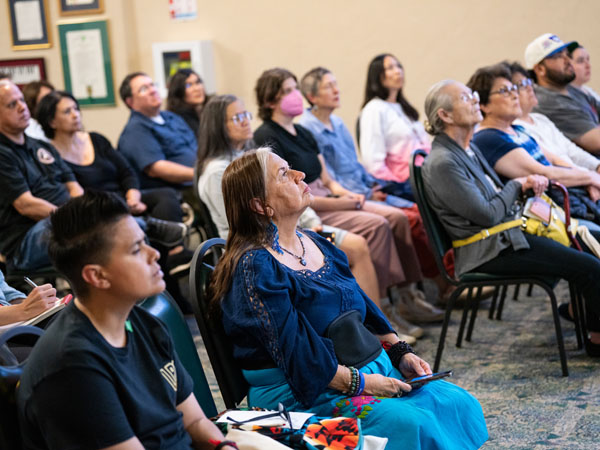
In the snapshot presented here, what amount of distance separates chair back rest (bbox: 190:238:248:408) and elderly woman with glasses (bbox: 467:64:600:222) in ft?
6.39

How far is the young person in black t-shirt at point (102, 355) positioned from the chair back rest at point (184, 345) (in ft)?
1.26

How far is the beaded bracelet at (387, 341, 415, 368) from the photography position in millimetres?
2156

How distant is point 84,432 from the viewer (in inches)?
50.5

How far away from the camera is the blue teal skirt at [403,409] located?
1.82 meters

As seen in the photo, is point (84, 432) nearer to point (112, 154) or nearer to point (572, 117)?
point (112, 154)

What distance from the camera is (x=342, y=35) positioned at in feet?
19.8

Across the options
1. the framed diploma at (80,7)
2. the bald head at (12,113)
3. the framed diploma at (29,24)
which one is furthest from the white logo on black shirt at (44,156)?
the framed diploma at (29,24)

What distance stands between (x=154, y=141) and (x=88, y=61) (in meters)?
2.10

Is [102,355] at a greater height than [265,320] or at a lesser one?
greater

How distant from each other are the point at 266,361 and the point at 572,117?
3.17 meters

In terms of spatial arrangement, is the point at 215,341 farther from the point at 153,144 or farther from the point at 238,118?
the point at 153,144

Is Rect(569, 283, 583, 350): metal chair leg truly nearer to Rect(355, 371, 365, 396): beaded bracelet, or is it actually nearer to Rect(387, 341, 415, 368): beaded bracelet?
Rect(387, 341, 415, 368): beaded bracelet

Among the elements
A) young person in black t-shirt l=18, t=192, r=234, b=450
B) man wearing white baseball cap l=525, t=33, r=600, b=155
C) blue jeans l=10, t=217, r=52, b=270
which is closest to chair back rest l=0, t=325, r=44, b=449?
young person in black t-shirt l=18, t=192, r=234, b=450

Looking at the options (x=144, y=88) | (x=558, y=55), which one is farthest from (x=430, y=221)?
(x=144, y=88)
